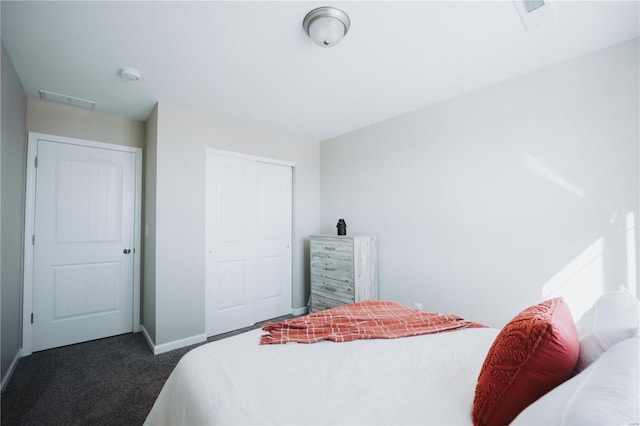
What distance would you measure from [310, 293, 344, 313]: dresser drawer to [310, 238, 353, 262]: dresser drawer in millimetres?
530

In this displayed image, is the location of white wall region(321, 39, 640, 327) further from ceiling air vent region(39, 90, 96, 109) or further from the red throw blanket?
ceiling air vent region(39, 90, 96, 109)

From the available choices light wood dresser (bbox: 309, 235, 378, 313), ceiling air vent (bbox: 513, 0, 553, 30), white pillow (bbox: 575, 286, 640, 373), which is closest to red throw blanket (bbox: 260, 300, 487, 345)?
white pillow (bbox: 575, 286, 640, 373)

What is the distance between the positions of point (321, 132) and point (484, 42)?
2.32m

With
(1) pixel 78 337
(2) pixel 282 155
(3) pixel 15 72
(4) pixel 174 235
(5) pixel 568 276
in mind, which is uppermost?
(3) pixel 15 72

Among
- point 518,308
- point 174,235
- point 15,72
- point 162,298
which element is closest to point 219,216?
point 174,235

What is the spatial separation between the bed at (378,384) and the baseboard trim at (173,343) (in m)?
1.80

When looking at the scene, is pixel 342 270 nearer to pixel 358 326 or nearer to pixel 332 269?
pixel 332 269

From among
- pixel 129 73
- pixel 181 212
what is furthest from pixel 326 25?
pixel 181 212

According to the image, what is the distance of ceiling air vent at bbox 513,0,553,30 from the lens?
1698 mm

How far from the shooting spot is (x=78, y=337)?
3133 millimetres

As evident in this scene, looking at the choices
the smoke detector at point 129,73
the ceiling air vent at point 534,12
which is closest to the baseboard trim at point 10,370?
the smoke detector at point 129,73

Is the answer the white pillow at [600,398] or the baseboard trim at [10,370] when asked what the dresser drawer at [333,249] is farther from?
the baseboard trim at [10,370]

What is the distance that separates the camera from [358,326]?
1777 mm

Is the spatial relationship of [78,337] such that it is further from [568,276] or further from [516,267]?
[568,276]
